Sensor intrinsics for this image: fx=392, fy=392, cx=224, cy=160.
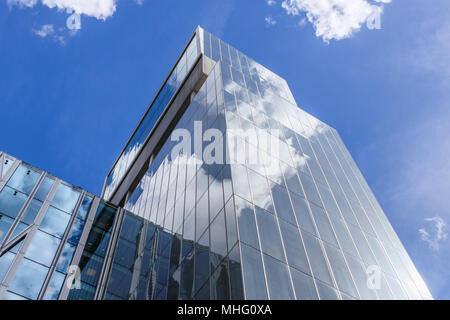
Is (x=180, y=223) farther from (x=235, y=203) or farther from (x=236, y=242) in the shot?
(x=236, y=242)

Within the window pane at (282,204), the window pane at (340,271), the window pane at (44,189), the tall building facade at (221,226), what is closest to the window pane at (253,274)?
the tall building facade at (221,226)

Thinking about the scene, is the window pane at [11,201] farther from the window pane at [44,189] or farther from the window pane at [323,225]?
the window pane at [323,225]

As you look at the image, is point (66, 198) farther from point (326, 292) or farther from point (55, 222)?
point (326, 292)

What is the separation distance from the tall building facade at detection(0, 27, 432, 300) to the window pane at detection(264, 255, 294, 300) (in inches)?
2.0

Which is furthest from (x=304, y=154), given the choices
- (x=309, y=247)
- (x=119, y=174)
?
(x=119, y=174)

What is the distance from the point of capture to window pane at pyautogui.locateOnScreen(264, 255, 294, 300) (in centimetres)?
1469

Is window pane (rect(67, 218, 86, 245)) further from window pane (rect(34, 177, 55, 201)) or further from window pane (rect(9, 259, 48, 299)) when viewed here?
window pane (rect(9, 259, 48, 299))

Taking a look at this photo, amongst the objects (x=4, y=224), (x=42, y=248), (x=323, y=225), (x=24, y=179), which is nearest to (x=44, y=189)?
(x=24, y=179)

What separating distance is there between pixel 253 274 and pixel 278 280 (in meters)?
1.20

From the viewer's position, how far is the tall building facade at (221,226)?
54.3 feet

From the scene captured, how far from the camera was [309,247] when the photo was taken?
1825 centimetres

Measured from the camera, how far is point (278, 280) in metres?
15.3

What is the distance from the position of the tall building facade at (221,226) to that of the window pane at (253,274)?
0.05 metres
